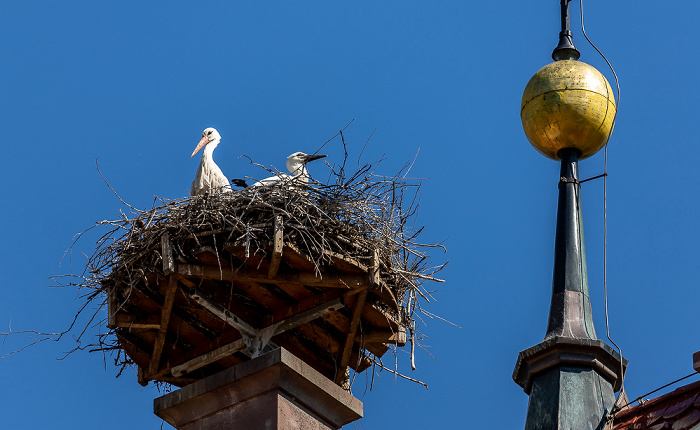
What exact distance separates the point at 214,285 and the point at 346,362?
57.9 inches

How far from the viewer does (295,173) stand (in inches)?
715

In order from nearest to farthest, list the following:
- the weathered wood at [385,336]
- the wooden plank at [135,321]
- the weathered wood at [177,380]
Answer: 1. the wooden plank at [135,321]
2. the weathered wood at [385,336]
3. the weathered wood at [177,380]

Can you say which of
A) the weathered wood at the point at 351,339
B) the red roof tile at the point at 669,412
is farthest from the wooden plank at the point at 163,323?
the red roof tile at the point at 669,412

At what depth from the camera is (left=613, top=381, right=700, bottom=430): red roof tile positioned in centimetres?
1438

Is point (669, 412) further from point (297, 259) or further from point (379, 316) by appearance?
point (297, 259)

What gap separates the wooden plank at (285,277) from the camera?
15031 mm

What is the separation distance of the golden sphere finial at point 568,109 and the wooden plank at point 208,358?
428cm

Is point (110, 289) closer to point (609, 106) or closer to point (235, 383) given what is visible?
point (235, 383)

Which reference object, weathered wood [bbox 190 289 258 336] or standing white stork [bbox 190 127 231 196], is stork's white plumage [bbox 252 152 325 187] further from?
weathered wood [bbox 190 289 258 336]

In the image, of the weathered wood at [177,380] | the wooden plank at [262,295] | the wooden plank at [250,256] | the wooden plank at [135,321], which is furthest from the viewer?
the weathered wood at [177,380]

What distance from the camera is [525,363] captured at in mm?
16312

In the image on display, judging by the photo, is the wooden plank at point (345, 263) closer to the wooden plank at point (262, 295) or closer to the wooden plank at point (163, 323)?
the wooden plank at point (262, 295)

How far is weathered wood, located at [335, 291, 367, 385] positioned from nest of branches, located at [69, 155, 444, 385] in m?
0.01

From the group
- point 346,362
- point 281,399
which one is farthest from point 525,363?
point 281,399
